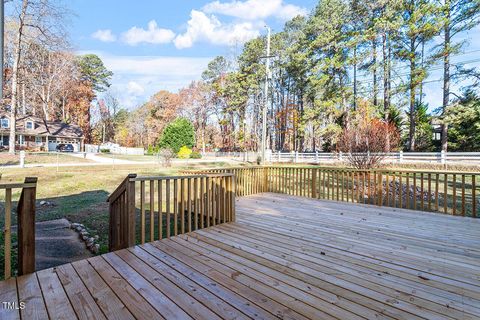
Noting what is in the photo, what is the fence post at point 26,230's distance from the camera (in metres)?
2.09

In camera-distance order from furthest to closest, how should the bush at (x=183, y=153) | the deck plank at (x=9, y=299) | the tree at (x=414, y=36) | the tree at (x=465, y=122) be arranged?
the bush at (x=183, y=153)
the tree at (x=414, y=36)
the tree at (x=465, y=122)
the deck plank at (x=9, y=299)

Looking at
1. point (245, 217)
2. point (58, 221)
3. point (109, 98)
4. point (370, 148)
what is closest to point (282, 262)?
point (245, 217)

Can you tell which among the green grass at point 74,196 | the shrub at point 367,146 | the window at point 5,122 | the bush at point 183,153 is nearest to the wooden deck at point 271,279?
the green grass at point 74,196

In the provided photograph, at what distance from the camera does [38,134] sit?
2447 centimetres

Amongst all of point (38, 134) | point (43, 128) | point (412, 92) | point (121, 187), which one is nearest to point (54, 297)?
point (121, 187)

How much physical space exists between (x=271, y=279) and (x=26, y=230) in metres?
2.04

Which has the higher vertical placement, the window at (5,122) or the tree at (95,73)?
the tree at (95,73)

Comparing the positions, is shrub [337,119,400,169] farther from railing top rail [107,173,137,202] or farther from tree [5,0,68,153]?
tree [5,0,68,153]

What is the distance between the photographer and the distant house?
22891 mm

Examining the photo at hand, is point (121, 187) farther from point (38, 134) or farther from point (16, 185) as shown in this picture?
point (38, 134)

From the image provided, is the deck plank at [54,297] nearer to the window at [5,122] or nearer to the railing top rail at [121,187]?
the railing top rail at [121,187]

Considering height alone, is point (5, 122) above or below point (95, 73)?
below

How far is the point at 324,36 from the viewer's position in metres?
19.0

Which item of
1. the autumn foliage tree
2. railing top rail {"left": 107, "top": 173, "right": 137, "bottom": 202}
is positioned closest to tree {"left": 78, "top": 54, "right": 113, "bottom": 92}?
the autumn foliage tree
